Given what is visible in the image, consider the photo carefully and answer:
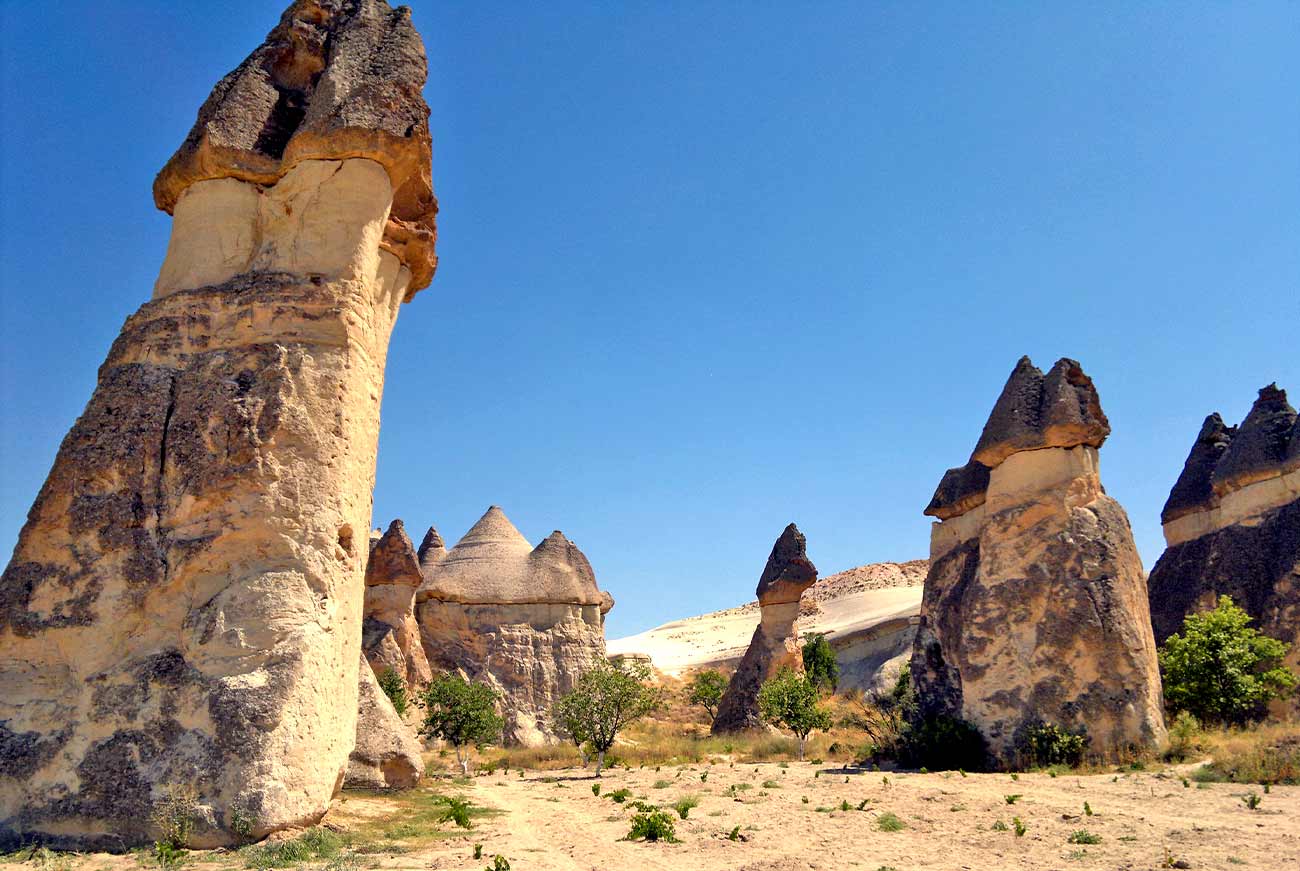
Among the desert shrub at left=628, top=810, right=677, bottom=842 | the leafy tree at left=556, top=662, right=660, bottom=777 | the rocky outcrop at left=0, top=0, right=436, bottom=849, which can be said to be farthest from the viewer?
the leafy tree at left=556, top=662, right=660, bottom=777

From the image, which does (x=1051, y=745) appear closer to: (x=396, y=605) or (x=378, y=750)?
(x=378, y=750)

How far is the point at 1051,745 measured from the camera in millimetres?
12016

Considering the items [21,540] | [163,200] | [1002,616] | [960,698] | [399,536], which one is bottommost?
[960,698]

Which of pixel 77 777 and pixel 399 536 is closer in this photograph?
pixel 77 777

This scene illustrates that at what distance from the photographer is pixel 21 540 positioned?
7586 millimetres

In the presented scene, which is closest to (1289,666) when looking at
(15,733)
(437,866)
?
(437,866)

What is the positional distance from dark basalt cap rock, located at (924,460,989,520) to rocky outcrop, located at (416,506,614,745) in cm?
997

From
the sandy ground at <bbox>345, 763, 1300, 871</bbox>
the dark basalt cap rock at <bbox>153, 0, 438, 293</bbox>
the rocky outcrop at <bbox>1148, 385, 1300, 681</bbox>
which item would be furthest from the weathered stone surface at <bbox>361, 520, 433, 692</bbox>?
the rocky outcrop at <bbox>1148, 385, 1300, 681</bbox>

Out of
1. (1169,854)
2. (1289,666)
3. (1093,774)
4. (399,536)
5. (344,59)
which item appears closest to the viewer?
(1169,854)

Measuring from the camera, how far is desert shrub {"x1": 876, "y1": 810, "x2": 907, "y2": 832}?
8.13m

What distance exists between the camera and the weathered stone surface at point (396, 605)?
21.1 meters

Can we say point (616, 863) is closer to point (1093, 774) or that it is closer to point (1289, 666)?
point (1093, 774)

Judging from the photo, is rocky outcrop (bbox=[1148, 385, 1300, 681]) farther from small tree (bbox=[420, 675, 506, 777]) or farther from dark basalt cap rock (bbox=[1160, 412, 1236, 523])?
small tree (bbox=[420, 675, 506, 777])

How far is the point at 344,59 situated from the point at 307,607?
19.1 ft
